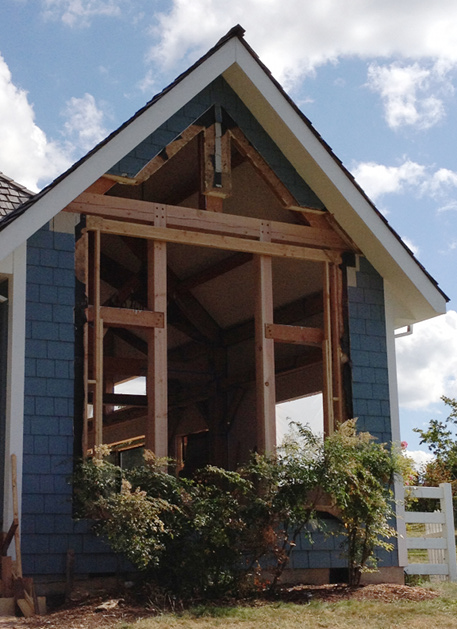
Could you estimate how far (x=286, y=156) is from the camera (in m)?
11.9

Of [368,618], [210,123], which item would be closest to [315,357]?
[210,123]

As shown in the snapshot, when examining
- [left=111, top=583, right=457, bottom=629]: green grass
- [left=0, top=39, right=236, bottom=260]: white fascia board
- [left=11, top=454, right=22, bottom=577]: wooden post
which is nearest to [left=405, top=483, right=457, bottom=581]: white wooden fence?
[left=111, top=583, right=457, bottom=629]: green grass

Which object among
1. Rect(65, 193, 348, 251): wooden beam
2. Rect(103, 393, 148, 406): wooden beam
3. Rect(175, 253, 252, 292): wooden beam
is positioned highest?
Rect(175, 253, 252, 292): wooden beam

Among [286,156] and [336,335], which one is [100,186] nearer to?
[286,156]

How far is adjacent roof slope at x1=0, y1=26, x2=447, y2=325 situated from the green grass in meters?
4.23

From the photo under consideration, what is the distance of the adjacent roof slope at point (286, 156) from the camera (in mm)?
10172

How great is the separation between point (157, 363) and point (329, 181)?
3.18 metres

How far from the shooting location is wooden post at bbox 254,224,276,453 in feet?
36.7

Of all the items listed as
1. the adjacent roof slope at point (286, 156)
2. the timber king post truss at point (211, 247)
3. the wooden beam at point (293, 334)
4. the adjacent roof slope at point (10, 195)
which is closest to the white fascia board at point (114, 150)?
the adjacent roof slope at point (286, 156)

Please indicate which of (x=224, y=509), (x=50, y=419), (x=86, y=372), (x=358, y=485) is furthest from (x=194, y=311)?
(x=224, y=509)

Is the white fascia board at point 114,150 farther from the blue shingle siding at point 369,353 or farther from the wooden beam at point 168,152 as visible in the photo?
the blue shingle siding at point 369,353

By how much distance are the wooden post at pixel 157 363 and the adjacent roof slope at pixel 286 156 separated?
46.0 inches

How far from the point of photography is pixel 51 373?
10.1 meters

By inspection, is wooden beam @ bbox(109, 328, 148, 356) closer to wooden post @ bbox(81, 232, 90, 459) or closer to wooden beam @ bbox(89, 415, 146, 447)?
wooden beam @ bbox(89, 415, 146, 447)
